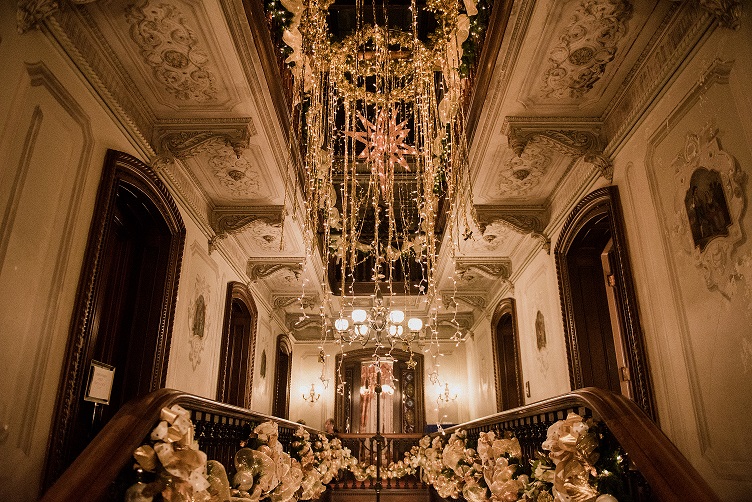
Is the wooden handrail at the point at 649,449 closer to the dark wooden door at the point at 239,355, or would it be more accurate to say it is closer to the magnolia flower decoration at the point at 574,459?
the magnolia flower decoration at the point at 574,459

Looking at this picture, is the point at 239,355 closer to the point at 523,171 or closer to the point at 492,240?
the point at 492,240

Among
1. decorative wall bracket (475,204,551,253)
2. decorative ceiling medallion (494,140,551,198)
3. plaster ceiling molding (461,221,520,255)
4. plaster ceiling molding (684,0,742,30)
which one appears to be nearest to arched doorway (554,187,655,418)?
decorative wall bracket (475,204,551,253)

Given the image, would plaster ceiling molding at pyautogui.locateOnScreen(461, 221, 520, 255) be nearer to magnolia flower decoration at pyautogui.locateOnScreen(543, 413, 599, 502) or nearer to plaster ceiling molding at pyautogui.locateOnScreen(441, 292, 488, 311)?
plaster ceiling molding at pyautogui.locateOnScreen(441, 292, 488, 311)

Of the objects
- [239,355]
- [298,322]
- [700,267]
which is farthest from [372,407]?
[700,267]

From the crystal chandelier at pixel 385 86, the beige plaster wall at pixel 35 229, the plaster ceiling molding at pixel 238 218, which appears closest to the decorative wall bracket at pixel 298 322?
the plaster ceiling molding at pixel 238 218

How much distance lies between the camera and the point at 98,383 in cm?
405

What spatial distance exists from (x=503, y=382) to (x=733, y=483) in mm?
A: 6393

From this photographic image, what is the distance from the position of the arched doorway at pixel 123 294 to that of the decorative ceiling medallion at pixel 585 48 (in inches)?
145

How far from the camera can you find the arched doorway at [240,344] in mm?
7992

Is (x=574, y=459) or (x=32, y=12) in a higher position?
(x=32, y=12)

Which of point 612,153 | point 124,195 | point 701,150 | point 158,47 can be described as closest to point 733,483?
point 701,150

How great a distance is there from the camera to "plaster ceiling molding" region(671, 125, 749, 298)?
9.98ft

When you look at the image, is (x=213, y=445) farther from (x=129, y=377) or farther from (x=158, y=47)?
(x=158, y=47)

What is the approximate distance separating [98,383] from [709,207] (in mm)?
4657
